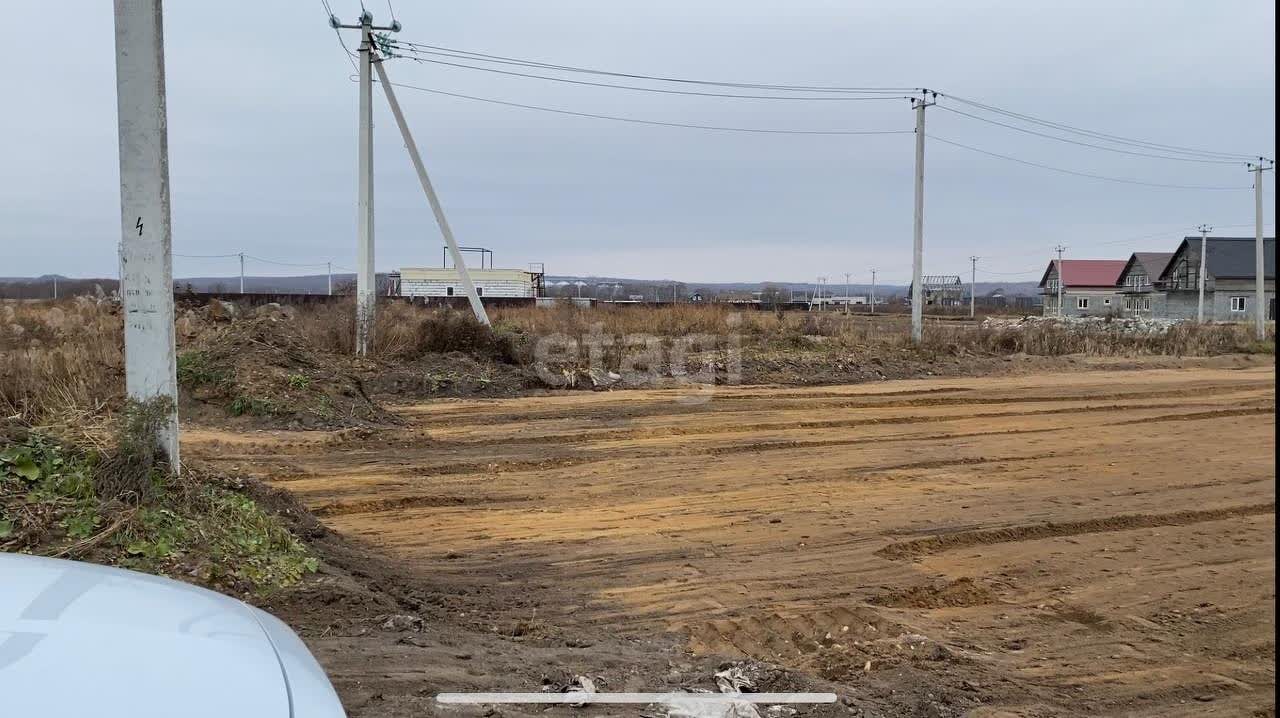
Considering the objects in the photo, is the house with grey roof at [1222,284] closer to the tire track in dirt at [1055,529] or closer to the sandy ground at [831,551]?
the sandy ground at [831,551]

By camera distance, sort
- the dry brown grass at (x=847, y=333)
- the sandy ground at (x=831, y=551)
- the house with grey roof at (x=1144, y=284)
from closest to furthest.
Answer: the sandy ground at (x=831, y=551)
the dry brown grass at (x=847, y=333)
the house with grey roof at (x=1144, y=284)

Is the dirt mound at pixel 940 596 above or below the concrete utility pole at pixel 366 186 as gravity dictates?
below

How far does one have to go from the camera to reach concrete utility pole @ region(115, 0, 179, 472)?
6.21 meters

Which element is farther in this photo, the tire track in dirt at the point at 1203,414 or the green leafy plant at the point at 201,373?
the tire track in dirt at the point at 1203,414

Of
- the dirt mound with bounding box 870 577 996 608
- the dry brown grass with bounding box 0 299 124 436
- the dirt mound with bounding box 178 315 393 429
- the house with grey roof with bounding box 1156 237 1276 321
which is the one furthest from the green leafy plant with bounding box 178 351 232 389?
the house with grey roof with bounding box 1156 237 1276 321

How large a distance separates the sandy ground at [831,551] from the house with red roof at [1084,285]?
83678mm

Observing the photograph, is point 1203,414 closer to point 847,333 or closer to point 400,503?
point 847,333

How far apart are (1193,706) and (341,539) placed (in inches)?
244

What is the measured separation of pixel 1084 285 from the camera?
310ft

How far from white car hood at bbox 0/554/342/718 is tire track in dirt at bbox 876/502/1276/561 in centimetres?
596

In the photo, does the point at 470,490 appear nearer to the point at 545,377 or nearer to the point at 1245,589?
the point at 1245,589

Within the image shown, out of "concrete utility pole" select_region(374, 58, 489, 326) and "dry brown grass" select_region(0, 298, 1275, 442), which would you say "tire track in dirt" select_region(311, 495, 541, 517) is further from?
"concrete utility pole" select_region(374, 58, 489, 326)

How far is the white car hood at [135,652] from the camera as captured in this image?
1.84m

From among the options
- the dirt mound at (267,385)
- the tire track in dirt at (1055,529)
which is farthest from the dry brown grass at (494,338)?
the tire track in dirt at (1055,529)
